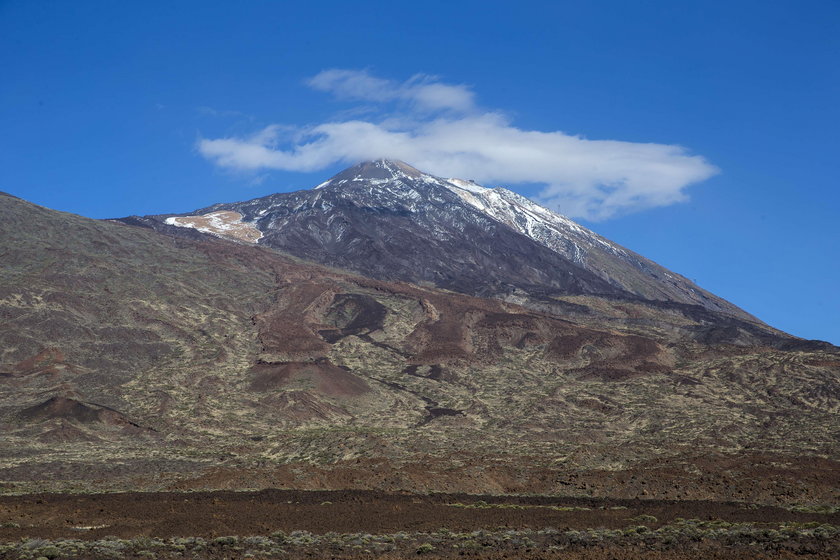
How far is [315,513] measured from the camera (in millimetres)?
39094

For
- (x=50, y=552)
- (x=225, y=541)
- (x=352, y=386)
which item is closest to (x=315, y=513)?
(x=225, y=541)

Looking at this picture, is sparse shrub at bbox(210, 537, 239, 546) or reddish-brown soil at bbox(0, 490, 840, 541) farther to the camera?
reddish-brown soil at bbox(0, 490, 840, 541)

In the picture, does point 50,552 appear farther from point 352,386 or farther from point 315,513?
point 352,386

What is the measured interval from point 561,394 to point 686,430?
1945cm

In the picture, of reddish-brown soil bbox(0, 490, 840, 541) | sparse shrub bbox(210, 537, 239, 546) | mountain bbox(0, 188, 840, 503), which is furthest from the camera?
mountain bbox(0, 188, 840, 503)

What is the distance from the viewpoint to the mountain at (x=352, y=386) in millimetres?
52938

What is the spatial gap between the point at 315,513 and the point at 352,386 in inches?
2105

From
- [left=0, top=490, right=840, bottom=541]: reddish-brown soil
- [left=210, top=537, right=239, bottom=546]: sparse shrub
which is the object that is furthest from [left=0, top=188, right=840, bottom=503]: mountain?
[left=210, top=537, right=239, bottom=546]: sparse shrub

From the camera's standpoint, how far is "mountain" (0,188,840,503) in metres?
52.9

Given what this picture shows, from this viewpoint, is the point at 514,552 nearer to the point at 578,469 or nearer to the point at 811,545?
the point at 811,545

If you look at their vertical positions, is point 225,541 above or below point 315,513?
below

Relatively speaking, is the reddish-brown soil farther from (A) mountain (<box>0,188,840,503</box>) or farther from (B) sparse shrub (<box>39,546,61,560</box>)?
(A) mountain (<box>0,188,840,503</box>)

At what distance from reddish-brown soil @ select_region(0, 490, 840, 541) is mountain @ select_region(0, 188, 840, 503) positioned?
4682 millimetres

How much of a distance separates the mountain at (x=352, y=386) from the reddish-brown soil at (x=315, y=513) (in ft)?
15.4
